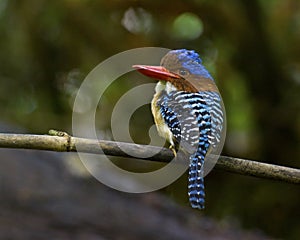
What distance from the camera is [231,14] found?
498 cm

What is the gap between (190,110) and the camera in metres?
2.95

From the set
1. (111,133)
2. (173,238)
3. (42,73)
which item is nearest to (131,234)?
(173,238)

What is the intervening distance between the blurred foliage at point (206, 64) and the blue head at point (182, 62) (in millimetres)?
1683

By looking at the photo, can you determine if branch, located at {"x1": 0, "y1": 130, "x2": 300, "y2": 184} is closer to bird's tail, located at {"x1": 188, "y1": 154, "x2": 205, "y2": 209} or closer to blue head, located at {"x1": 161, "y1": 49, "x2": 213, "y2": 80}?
bird's tail, located at {"x1": 188, "y1": 154, "x2": 205, "y2": 209}

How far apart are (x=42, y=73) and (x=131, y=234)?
189 cm

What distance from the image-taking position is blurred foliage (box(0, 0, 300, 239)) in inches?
197

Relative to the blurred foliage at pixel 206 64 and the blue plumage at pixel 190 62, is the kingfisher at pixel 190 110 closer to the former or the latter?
the blue plumage at pixel 190 62

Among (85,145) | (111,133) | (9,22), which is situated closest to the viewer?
(85,145)

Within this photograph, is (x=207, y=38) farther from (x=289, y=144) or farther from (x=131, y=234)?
(x=131, y=234)

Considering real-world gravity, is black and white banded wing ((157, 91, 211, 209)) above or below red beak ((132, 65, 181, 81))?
below

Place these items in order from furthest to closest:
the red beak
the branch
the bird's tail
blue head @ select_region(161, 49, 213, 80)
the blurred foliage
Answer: the blurred foliage, blue head @ select_region(161, 49, 213, 80), the red beak, the bird's tail, the branch

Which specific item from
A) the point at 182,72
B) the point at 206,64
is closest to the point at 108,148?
the point at 182,72

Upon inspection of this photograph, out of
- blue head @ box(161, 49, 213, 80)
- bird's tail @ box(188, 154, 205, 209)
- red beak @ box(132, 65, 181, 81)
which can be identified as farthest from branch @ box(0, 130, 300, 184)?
blue head @ box(161, 49, 213, 80)

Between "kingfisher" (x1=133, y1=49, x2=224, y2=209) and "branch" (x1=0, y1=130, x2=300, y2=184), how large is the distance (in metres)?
0.30
